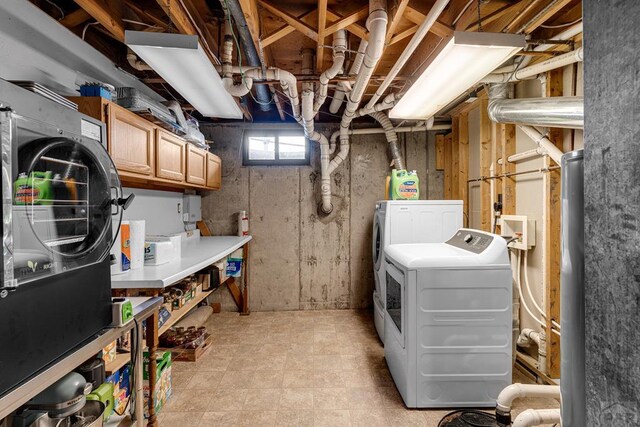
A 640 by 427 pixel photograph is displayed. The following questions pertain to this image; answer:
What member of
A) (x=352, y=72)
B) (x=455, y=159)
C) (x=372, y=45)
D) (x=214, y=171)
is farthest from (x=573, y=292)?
(x=214, y=171)

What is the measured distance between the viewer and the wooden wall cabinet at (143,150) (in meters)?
1.91

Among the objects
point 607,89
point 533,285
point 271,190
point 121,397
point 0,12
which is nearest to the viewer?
point 607,89

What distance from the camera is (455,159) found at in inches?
159

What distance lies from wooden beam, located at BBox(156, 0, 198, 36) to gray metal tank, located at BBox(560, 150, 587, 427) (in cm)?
200

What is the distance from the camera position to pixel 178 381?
102 inches

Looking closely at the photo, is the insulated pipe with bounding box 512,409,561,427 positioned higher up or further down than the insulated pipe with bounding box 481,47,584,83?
further down

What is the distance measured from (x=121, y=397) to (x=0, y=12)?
219 centimetres

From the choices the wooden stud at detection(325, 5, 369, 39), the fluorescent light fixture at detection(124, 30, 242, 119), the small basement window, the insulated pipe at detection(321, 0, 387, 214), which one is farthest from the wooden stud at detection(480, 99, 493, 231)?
the fluorescent light fixture at detection(124, 30, 242, 119)

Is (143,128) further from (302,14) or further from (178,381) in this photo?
(178,381)

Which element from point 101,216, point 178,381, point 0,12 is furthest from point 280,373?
point 0,12

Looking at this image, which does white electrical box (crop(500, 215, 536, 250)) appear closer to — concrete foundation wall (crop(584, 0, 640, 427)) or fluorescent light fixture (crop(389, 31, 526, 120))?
fluorescent light fixture (crop(389, 31, 526, 120))

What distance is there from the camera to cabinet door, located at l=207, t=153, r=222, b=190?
3.65m

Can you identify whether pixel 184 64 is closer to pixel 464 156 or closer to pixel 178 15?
pixel 178 15

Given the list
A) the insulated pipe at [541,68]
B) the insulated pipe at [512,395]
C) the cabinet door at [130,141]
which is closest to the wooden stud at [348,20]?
the insulated pipe at [541,68]
